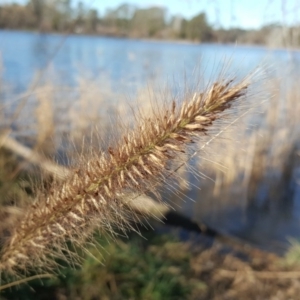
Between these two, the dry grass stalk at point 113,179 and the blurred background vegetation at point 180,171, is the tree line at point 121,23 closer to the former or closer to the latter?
the blurred background vegetation at point 180,171

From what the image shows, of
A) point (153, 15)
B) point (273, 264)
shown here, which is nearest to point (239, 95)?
point (273, 264)

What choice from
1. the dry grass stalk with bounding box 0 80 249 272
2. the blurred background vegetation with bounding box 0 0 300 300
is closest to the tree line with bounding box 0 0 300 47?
the blurred background vegetation with bounding box 0 0 300 300

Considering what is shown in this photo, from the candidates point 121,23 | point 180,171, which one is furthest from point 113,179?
point 121,23

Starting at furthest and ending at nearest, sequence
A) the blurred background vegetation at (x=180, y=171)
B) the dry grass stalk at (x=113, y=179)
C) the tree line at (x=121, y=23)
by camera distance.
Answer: the tree line at (x=121, y=23) → the blurred background vegetation at (x=180, y=171) → the dry grass stalk at (x=113, y=179)

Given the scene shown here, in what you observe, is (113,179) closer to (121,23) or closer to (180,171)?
(180,171)

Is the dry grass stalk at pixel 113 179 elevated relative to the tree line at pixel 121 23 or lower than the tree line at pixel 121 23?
lower

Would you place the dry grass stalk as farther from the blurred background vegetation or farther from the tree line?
the tree line

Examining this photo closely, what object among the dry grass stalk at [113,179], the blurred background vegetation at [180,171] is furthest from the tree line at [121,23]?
the dry grass stalk at [113,179]
